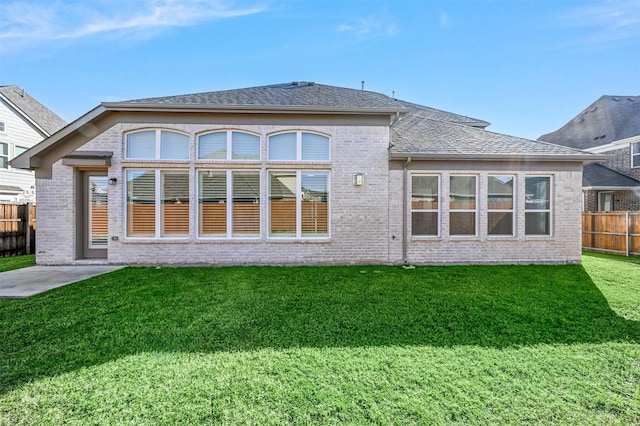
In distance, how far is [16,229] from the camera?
10812mm

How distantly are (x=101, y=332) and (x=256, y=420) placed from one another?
3032mm

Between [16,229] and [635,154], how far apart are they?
2927 centimetres

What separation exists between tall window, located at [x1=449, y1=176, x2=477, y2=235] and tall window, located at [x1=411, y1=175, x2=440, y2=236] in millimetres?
463

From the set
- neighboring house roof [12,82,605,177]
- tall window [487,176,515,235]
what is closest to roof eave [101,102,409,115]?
neighboring house roof [12,82,605,177]

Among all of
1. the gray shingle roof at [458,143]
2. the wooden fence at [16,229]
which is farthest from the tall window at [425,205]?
the wooden fence at [16,229]

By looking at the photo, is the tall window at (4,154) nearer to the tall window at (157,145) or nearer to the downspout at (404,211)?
the tall window at (157,145)

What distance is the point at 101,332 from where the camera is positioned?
13.7 ft

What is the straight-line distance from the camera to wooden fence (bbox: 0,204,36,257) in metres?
10.4

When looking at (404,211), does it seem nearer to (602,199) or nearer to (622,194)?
(602,199)

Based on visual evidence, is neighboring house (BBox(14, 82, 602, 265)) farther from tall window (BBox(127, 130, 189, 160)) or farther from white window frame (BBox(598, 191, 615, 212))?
white window frame (BBox(598, 191, 615, 212))

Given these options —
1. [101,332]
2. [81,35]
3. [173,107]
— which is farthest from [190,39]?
[101,332]

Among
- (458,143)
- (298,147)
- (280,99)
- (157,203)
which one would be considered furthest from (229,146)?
(458,143)

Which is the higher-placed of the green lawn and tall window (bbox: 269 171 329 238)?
tall window (bbox: 269 171 329 238)

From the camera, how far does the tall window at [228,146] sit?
346 inches
